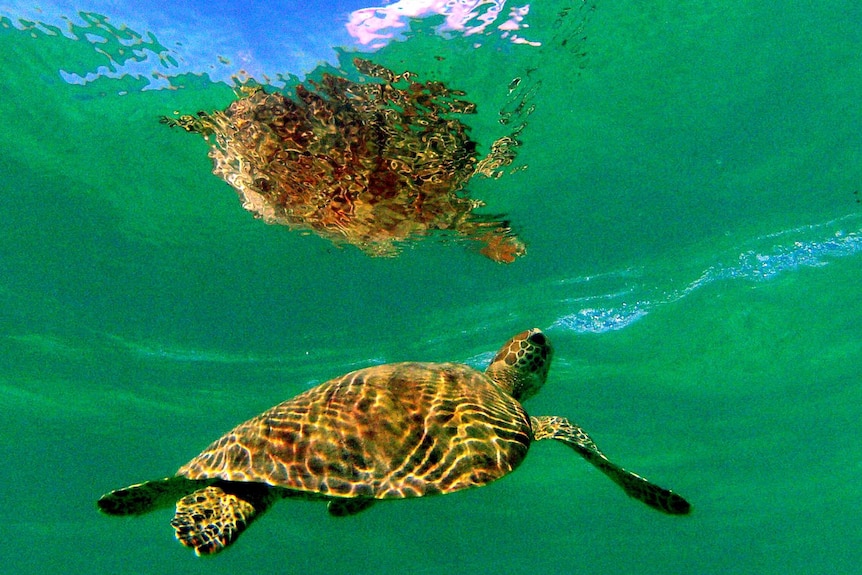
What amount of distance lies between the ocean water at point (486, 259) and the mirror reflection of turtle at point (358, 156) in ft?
1.14

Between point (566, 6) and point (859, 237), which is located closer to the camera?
point (566, 6)

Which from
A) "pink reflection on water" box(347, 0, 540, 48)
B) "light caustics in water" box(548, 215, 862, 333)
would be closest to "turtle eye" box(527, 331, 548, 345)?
"pink reflection on water" box(347, 0, 540, 48)

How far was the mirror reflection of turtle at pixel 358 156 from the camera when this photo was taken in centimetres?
766

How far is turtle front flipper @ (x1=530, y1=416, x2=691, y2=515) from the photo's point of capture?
13.6ft

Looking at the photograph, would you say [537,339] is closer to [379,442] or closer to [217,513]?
[379,442]

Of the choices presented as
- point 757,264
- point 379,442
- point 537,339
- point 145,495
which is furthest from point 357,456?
point 757,264

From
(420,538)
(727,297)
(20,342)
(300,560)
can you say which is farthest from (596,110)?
(300,560)

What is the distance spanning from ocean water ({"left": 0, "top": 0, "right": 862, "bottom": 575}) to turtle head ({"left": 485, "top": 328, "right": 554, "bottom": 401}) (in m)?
3.74

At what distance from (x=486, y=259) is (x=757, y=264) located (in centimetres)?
717

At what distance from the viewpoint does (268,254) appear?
12.3 meters

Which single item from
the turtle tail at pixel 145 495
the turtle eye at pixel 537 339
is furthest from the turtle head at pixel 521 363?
the turtle tail at pixel 145 495

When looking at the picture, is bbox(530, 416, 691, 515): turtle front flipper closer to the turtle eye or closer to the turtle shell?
the turtle shell

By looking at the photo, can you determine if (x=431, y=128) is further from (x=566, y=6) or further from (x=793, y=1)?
(x=793, y=1)

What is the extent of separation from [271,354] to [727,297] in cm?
1426
